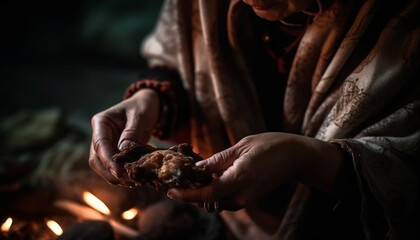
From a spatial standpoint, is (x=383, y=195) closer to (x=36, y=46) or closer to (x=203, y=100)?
(x=203, y=100)

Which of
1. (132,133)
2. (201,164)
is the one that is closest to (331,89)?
(201,164)

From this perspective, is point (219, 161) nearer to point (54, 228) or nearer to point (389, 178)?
point (389, 178)

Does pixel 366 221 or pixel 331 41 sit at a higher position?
pixel 331 41

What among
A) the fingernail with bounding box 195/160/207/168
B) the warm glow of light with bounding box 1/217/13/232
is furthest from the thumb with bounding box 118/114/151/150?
the warm glow of light with bounding box 1/217/13/232

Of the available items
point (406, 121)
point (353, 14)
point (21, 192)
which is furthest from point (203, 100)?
point (21, 192)

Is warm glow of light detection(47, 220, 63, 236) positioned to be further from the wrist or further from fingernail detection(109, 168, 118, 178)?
the wrist
